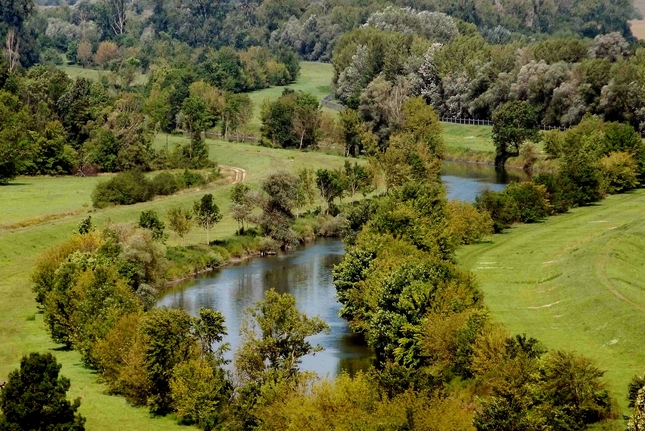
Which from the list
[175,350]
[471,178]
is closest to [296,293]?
[175,350]

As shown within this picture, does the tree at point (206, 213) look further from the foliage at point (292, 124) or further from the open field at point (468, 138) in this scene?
the open field at point (468, 138)


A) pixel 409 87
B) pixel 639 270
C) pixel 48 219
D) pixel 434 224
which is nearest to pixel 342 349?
pixel 434 224

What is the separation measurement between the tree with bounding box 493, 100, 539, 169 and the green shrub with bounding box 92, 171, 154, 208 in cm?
5963

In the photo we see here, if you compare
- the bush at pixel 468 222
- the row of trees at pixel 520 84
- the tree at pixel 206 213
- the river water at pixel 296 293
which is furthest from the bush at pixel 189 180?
the bush at pixel 468 222

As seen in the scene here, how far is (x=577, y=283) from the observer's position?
7812 cm

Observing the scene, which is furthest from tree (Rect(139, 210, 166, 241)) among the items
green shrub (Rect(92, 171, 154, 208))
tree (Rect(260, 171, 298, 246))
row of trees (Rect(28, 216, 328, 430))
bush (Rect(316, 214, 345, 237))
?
row of trees (Rect(28, 216, 328, 430))

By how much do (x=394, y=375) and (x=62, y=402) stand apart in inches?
565

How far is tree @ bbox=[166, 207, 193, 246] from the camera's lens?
96562mm

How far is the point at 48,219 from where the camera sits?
104 m

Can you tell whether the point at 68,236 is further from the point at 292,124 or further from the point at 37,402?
the point at 292,124

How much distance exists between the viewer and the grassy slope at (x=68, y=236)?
5591cm

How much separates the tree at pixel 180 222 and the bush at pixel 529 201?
30.8 meters

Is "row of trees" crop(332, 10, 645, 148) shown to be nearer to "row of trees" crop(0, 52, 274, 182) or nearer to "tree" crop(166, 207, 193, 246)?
"row of trees" crop(0, 52, 274, 182)

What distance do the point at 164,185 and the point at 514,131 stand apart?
57.9 m
